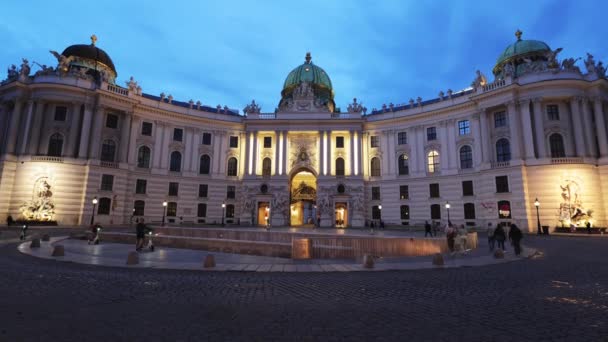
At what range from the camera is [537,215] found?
110ft

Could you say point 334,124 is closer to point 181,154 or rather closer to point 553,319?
point 181,154

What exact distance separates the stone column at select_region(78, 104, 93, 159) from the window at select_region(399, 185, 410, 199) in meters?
45.3

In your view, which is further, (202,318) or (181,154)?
(181,154)

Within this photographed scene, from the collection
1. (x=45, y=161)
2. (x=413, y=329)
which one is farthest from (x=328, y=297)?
(x=45, y=161)

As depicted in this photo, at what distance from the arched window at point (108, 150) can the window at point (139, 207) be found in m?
7.04

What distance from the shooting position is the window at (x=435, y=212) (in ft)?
144

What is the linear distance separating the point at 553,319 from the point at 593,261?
12.3 meters

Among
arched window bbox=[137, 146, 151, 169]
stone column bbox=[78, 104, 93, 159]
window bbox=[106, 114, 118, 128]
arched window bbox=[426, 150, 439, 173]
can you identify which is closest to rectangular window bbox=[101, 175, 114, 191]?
stone column bbox=[78, 104, 93, 159]

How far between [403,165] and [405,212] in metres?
7.64

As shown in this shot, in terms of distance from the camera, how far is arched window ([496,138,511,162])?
39312 millimetres

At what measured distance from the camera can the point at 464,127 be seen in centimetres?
4416

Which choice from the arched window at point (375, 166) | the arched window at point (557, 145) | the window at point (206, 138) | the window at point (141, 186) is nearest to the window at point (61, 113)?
the window at point (141, 186)

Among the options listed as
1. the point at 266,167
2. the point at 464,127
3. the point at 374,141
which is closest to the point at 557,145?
the point at 464,127

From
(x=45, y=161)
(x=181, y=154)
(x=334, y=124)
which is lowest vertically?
(x=45, y=161)
